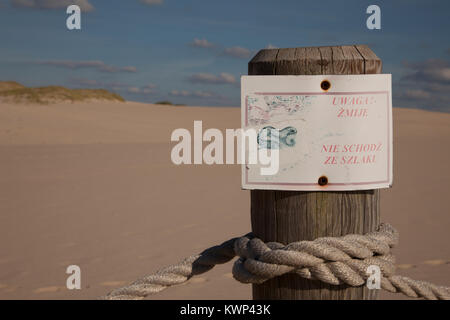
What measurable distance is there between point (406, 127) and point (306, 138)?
19914mm

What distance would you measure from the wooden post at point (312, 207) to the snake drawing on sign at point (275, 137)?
0.53 feet

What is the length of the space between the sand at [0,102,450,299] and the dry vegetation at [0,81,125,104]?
48.1 feet

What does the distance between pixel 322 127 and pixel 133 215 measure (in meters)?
5.19

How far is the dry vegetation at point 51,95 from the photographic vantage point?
26094mm

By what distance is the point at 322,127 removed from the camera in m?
1.44

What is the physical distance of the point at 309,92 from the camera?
1.44 meters

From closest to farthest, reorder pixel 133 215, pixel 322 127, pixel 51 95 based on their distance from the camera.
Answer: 1. pixel 322 127
2. pixel 133 215
3. pixel 51 95

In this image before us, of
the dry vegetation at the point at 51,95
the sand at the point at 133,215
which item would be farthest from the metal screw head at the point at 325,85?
the dry vegetation at the point at 51,95

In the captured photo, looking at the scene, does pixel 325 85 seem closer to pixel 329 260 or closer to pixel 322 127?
pixel 322 127

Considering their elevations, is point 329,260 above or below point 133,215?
above

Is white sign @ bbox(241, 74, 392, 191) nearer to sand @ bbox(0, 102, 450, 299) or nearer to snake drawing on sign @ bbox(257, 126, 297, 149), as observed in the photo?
snake drawing on sign @ bbox(257, 126, 297, 149)

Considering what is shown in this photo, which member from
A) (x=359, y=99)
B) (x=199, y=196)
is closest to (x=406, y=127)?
(x=199, y=196)

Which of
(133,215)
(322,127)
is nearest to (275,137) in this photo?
(322,127)

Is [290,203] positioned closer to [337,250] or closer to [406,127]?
[337,250]
